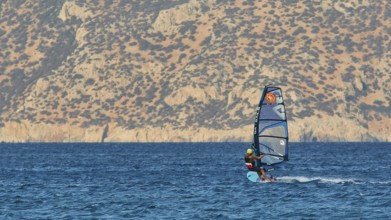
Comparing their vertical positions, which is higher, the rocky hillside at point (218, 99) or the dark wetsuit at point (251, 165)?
the rocky hillside at point (218, 99)

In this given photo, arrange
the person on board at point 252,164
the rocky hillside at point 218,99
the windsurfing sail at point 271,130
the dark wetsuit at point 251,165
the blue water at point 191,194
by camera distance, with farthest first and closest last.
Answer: the rocky hillside at point 218,99, the windsurfing sail at point 271,130, the dark wetsuit at point 251,165, the person on board at point 252,164, the blue water at point 191,194

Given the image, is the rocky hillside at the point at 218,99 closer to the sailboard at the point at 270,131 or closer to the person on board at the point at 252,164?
the person on board at the point at 252,164

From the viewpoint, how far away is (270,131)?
64875 mm

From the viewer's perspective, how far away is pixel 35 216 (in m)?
48.3

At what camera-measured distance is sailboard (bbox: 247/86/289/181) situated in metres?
64.6

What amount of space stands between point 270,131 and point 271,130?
94mm

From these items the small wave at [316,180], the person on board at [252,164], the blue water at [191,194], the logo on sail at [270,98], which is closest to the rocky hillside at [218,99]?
the blue water at [191,194]

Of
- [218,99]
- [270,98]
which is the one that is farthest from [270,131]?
[218,99]

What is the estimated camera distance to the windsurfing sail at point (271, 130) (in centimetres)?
6462

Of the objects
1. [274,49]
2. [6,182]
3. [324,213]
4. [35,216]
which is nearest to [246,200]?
[324,213]

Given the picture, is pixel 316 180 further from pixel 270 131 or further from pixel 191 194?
pixel 191 194

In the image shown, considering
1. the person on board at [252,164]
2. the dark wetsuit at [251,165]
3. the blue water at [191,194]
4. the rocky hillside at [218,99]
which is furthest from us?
the rocky hillside at [218,99]

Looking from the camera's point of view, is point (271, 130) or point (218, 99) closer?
point (271, 130)

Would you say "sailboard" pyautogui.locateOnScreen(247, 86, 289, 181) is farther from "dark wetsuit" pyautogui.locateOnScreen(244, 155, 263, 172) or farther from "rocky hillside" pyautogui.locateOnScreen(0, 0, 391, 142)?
"rocky hillside" pyautogui.locateOnScreen(0, 0, 391, 142)
